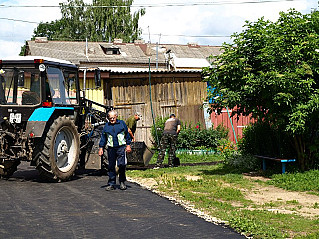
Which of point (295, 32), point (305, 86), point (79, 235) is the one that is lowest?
point (79, 235)

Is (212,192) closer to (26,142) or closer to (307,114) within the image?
(307,114)

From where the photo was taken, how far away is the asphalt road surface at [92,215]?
21.3 feet

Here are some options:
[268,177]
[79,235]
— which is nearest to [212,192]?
[268,177]

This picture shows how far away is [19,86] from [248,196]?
583 centimetres

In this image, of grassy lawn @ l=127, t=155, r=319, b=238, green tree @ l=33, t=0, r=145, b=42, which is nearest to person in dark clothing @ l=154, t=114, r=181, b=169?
grassy lawn @ l=127, t=155, r=319, b=238

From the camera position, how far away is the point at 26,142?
423 inches

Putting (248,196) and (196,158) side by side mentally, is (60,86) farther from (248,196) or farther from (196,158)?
(196,158)

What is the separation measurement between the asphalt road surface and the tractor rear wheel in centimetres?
39

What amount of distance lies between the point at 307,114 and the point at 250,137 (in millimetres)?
3346

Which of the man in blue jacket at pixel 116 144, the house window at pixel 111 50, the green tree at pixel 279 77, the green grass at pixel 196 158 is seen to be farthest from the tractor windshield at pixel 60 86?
the house window at pixel 111 50

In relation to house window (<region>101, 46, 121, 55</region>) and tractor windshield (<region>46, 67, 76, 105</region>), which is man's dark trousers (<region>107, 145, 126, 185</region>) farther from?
house window (<region>101, 46, 121, 55</region>)

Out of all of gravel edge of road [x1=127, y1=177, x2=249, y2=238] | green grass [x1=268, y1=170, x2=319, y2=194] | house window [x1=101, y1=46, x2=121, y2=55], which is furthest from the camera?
house window [x1=101, y1=46, x2=121, y2=55]

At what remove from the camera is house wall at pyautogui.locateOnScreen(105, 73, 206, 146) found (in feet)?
62.9

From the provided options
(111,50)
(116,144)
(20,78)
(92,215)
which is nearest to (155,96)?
(20,78)
